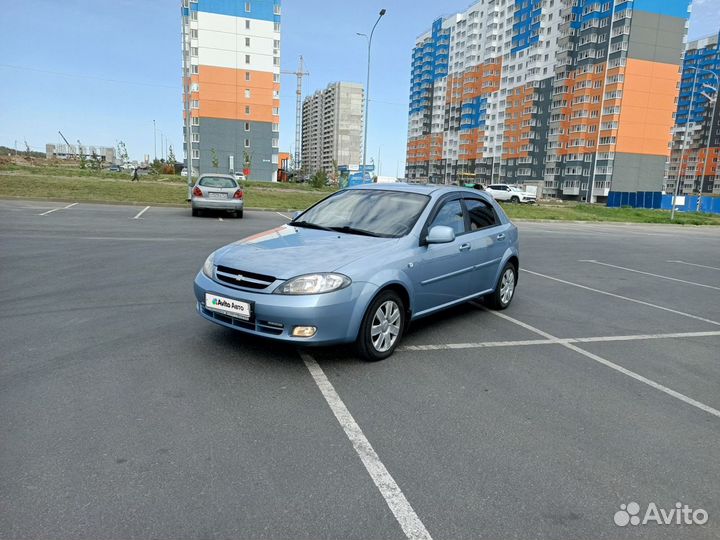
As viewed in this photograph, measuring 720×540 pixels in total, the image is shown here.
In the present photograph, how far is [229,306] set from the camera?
444cm

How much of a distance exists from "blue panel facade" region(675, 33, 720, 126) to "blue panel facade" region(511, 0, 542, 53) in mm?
33674

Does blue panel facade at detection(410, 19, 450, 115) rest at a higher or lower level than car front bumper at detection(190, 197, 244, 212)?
higher

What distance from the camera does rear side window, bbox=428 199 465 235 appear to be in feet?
18.6

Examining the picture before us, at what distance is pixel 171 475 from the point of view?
113 inches

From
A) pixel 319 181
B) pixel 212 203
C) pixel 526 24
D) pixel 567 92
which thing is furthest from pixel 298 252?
pixel 526 24

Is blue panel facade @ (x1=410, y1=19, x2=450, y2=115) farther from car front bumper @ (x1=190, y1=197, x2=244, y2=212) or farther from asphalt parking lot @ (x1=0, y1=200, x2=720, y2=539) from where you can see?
asphalt parking lot @ (x1=0, y1=200, x2=720, y2=539)

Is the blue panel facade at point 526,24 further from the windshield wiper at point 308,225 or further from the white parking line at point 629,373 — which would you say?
the windshield wiper at point 308,225

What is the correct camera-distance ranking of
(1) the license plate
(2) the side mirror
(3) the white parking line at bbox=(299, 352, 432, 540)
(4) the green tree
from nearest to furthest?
(3) the white parking line at bbox=(299, 352, 432, 540), (1) the license plate, (2) the side mirror, (4) the green tree

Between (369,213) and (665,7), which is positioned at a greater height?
(665,7)

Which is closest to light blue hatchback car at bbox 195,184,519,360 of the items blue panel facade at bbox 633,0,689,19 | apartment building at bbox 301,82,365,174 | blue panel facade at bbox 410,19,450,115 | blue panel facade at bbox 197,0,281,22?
blue panel facade at bbox 197,0,281,22

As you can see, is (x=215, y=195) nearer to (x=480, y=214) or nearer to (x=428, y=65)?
(x=480, y=214)

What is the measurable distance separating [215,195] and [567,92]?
2879 inches

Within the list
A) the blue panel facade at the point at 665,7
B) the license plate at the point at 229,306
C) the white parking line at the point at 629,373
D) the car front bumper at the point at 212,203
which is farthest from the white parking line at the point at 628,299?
the blue panel facade at the point at 665,7

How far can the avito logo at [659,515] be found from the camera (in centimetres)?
271
